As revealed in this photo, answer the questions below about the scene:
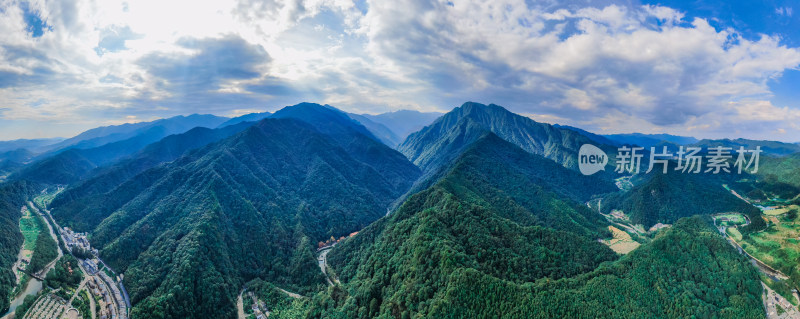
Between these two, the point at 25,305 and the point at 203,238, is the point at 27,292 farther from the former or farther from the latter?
the point at 203,238

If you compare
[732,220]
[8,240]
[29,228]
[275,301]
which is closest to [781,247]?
[732,220]

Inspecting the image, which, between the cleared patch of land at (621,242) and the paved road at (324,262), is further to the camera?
the cleared patch of land at (621,242)

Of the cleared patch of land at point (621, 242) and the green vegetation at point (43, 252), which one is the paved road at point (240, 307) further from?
the cleared patch of land at point (621, 242)

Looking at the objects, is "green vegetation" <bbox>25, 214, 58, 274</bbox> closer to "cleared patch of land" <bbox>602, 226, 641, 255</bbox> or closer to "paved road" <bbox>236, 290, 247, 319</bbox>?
"paved road" <bbox>236, 290, 247, 319</bbox>

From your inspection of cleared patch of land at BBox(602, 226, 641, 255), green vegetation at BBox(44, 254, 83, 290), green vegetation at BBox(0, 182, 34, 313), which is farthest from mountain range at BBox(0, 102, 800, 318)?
green vegetation at BBox(44, 254, 83, 290)

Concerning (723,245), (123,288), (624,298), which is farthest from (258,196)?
(723,245)

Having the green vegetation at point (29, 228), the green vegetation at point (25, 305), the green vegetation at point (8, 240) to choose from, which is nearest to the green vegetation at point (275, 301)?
the green vegetation at point (25, 305)
